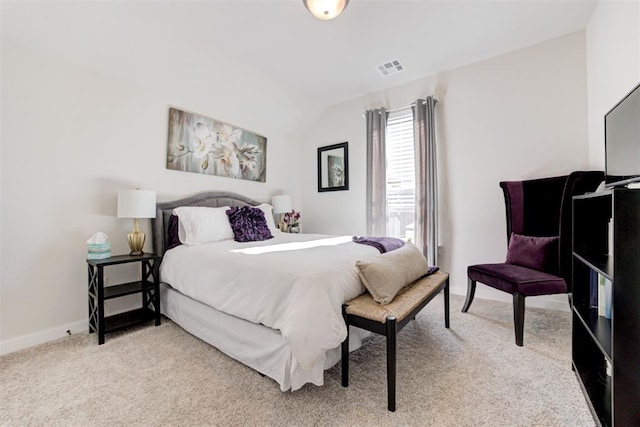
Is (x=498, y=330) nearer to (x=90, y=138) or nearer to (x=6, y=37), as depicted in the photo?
(x=90, y=138)

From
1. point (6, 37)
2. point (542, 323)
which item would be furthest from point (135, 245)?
point (542, 323)

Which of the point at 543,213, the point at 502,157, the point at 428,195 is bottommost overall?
the point at 543,213

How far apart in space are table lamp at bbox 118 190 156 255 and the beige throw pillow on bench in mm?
1980

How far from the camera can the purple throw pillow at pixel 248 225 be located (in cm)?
296

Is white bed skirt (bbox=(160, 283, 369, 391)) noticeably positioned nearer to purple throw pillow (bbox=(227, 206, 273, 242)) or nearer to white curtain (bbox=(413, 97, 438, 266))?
purple throw pillow (bbox=(227, 206, 273, 242))

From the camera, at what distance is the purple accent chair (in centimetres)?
211

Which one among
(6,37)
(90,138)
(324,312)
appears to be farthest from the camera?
(90,138)

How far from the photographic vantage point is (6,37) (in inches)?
79.7

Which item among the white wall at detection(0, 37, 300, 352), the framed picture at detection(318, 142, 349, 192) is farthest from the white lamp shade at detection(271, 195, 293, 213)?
the white wall at detection(0, 37, 300, 352)

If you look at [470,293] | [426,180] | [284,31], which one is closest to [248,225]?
[284,31]

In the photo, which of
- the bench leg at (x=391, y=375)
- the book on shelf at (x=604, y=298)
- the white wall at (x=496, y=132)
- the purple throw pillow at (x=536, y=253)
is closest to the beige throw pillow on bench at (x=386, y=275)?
the bench leg at (x=391, y=375)

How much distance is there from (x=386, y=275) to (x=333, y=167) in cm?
286

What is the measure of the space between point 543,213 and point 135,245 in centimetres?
389

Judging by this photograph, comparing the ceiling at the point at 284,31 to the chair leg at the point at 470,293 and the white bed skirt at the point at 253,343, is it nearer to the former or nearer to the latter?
the white bed skirt at the point at 253,343
